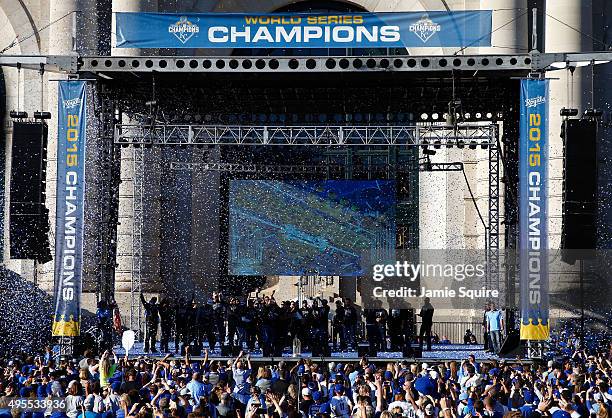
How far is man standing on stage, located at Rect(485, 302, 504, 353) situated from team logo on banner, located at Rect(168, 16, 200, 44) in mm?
9604

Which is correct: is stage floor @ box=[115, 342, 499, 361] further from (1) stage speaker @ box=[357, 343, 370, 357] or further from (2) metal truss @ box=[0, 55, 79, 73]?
(2) metal truss @ box=[0, 55, 79, 73]

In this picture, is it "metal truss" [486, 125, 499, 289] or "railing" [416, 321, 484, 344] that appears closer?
"metal truss" [486, 125, 499, 289]

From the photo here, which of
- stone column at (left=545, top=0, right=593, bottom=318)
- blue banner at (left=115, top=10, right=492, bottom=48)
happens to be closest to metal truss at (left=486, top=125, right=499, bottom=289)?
stone column at (left=545, top=0, right=593, bottom=318)

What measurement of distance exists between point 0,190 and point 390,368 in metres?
19.1

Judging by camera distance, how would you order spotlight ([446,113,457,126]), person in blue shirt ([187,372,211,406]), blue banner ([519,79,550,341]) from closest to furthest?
1. person in blue shirt ([187,372,211,406])
2. blue banner ([519,79,550,341])
3. spotlight ([446,113,457,126])

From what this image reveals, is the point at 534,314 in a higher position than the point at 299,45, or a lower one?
lower

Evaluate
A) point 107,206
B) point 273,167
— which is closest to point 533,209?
point 107,206

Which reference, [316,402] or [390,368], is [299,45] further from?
[316,402]

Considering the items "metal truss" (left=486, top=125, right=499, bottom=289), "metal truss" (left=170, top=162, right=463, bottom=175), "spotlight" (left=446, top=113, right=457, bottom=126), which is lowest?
"metal truss" (left=486, top=125, right=499, bottom=289)

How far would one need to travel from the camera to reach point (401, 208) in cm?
3703

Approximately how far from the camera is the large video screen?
1406 inches

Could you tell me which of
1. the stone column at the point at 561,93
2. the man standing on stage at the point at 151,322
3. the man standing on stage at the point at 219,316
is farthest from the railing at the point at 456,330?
the man standing on stage at the point at 151,322

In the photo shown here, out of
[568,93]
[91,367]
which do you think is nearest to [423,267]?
[568,93]

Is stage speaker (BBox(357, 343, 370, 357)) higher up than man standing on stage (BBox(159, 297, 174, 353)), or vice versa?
man standing on stage (BBox(159, 297, 174, 353))
